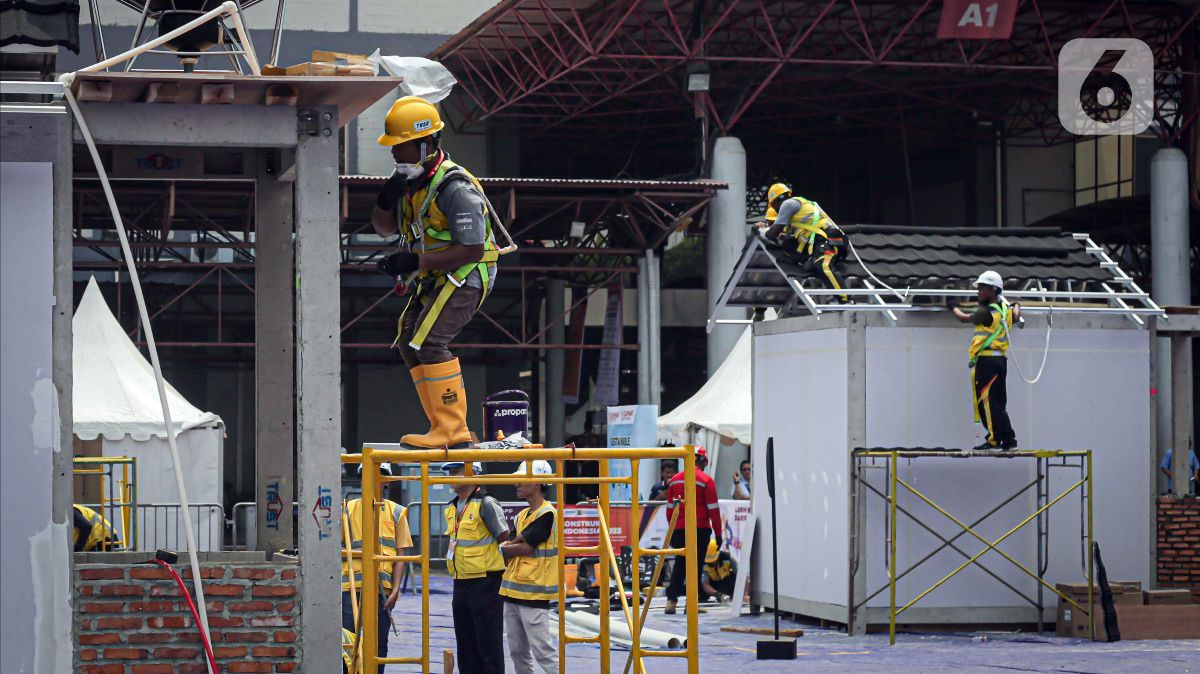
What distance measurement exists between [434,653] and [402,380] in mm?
26824

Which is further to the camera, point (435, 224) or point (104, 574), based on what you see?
point (104, 574)

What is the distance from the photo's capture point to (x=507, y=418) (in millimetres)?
10867

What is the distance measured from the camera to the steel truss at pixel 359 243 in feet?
106

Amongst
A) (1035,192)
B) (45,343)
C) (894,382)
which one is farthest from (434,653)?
(1035,192)

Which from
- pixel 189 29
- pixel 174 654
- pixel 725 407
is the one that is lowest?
pixel 174 654

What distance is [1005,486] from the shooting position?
746 inches

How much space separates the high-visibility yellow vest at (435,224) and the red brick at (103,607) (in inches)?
103

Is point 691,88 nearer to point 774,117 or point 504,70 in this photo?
point 504,70

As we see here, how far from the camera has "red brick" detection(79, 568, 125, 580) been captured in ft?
32.1

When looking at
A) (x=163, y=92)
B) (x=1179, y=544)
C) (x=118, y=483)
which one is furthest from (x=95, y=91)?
(x=118, y=483)

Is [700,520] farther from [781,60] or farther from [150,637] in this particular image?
[781,60]

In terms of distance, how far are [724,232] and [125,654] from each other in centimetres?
2554

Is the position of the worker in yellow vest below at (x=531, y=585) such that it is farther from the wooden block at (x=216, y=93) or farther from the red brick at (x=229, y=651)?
the wooden block at (x=216, y=93)

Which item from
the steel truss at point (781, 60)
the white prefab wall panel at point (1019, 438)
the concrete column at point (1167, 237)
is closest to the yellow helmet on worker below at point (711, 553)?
the white prefab wall panel at point (1019, 438)
